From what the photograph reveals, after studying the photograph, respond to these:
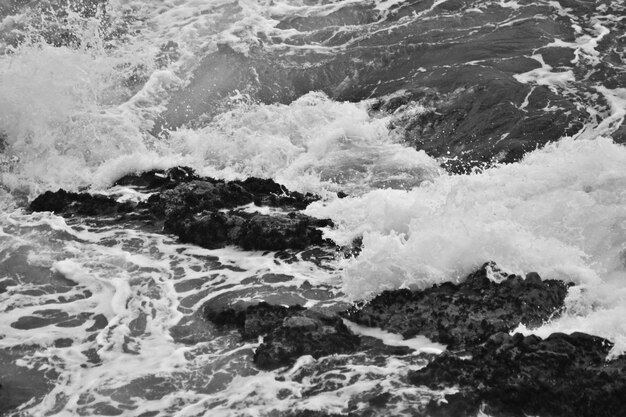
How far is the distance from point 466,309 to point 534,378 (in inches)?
60.8

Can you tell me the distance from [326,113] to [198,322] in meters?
7.33

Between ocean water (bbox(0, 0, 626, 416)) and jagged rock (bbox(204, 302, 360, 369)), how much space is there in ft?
0.53

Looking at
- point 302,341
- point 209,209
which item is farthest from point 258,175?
point 302,341

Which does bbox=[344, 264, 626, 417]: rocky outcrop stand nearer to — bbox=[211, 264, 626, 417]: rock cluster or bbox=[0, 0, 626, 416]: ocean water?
bbox=[211, 264, 626, 417]: rock cluster

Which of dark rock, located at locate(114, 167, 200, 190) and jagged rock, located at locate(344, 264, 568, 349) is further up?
dark rock, located at locate(114, 167, 200, 190)

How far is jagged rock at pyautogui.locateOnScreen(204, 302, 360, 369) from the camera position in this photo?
24.8 ft

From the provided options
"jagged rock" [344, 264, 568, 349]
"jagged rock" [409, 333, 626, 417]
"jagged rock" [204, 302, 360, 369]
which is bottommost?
"jagged rock" [344, 264, 568, 349]

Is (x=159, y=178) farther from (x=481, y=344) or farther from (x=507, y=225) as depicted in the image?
(x=481, y=344)

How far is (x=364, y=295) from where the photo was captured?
8734 millimetres

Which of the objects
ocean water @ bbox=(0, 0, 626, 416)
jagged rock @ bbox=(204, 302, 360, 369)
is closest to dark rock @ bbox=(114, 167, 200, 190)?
ocean water @ bbox=(0, 0, 626, 416)

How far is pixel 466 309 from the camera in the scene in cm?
812

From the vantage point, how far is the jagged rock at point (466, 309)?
25.7 ft

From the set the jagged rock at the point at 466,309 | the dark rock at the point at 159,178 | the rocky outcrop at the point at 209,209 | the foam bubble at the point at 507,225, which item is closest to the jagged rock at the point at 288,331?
the jagged rock at the point at 466,309

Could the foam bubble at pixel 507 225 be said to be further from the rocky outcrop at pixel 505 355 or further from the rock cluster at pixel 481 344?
the rocky outcrop at pixel 505 355
